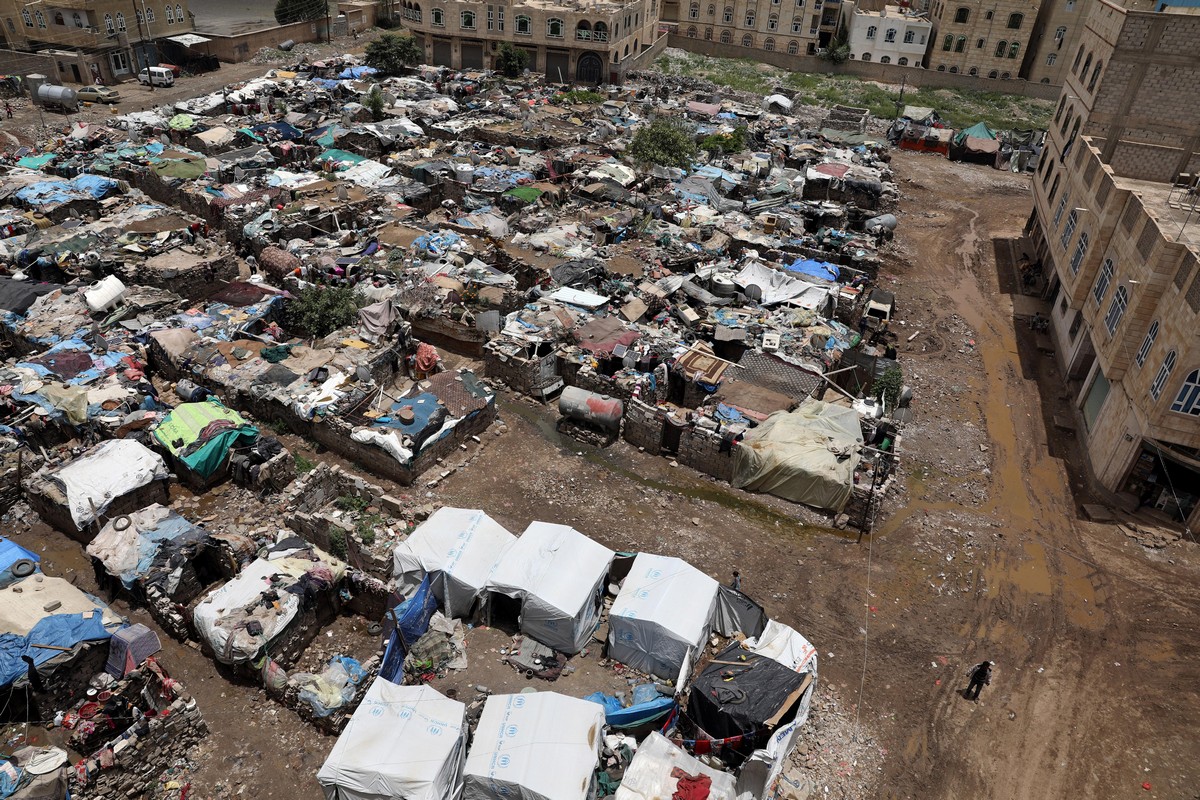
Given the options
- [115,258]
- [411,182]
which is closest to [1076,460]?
[411,182]

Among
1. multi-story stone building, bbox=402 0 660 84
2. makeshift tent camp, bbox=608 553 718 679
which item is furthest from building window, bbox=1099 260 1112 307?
multi-story stone building, bbox=402 0 660 84

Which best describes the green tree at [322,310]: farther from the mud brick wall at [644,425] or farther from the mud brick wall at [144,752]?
the mud brick wall at [144,752]

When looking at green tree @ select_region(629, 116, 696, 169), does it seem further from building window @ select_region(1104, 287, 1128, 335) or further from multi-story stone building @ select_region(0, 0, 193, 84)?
multi-story stone building @ select_region(0, 0, 193, 84)

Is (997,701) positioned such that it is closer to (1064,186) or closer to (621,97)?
(1064,186)

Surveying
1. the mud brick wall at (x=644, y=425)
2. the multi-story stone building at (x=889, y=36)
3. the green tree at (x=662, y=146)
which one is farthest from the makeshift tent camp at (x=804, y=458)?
the multi-story stone building at (x=889, y=36)

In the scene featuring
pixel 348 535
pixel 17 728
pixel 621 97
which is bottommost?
pixel 17 728

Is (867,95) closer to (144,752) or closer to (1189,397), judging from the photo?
(1189,397)

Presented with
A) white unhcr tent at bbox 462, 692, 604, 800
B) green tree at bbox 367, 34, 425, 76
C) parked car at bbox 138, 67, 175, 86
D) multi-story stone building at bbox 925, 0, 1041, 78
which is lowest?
white unhcr tent at bbox 462, 692, 604, 800
